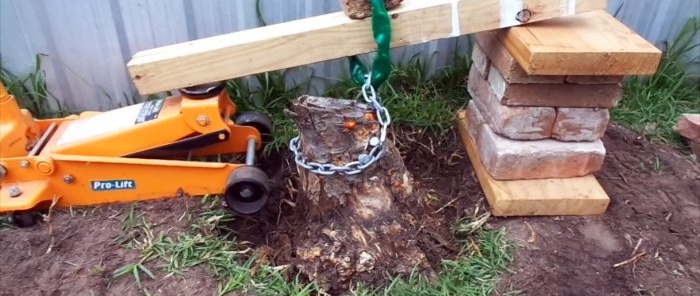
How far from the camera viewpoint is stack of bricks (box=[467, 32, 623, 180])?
2.30 meters

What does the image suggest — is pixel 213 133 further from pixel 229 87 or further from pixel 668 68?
pixel 668 68

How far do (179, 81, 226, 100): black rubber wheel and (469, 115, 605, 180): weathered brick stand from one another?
117 cm

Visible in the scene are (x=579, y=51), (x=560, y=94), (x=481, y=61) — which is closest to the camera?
(x=579, y=51)

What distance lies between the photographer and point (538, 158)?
2.44 m

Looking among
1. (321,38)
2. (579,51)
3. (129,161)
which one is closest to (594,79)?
(579,51)

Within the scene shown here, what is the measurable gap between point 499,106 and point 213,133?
1185mm

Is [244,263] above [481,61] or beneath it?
beneath

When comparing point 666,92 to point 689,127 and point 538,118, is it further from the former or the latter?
point 538,118

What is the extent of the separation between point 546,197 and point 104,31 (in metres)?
2.26

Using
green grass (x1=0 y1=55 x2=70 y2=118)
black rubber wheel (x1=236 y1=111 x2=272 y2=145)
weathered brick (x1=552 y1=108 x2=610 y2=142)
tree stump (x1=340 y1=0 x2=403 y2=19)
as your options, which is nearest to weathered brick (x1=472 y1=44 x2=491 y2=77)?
weathered brick (x1=552 y1=108 x2=610 y2=142)

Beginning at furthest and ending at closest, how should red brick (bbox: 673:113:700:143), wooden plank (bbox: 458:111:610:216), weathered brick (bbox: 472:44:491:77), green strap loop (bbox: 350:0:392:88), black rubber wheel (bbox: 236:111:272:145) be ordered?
red brick (bbox: 673:113:700:143) → black rubber wheel (bbox: 236:111:272:145) → weathered brick (bbox: 472:44:491:77) → wooden plank (bbox: 458:111:610:216) → green strap loop (bbox: 350:0:392:88)

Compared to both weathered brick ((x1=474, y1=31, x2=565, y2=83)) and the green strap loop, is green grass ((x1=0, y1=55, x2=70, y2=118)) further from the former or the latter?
weathered brick ((x1=474, y1=31, x2=565, y2=83))

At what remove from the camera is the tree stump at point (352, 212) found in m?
2.10

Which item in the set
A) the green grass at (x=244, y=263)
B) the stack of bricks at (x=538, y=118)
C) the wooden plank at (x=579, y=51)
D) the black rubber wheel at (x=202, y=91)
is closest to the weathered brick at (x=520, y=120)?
the stack of bricks at (x=538, y=118)
